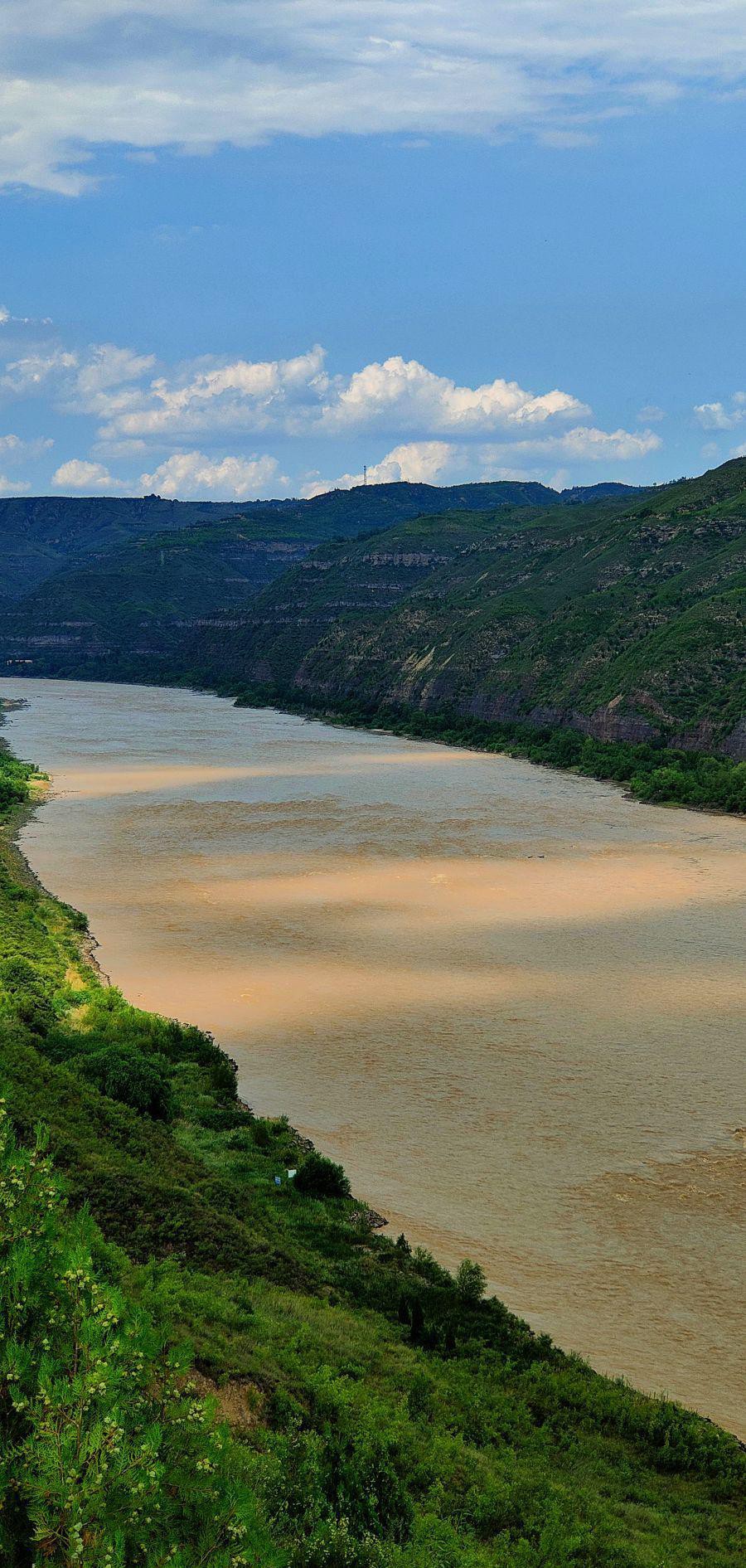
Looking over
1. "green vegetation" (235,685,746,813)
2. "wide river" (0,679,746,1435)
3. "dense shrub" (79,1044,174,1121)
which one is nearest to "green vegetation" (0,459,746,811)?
"green vegetation" (235,685,746,813)

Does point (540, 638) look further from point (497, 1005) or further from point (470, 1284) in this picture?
point (470, 1284)

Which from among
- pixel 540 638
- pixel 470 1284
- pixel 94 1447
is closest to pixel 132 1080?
pixel 470 1284

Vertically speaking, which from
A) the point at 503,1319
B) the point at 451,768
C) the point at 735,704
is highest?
the point at 735,704

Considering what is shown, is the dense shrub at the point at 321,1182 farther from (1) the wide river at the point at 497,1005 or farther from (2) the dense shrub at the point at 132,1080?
(2) the dense shrub at the point at 132,1080

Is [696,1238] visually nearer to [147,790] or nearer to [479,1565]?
[479,1565]

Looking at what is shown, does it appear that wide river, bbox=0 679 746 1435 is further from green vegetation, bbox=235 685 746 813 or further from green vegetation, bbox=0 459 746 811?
green vegetation, bbox=0 459 746 811

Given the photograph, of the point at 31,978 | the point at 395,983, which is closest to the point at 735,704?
the point at 395,983
